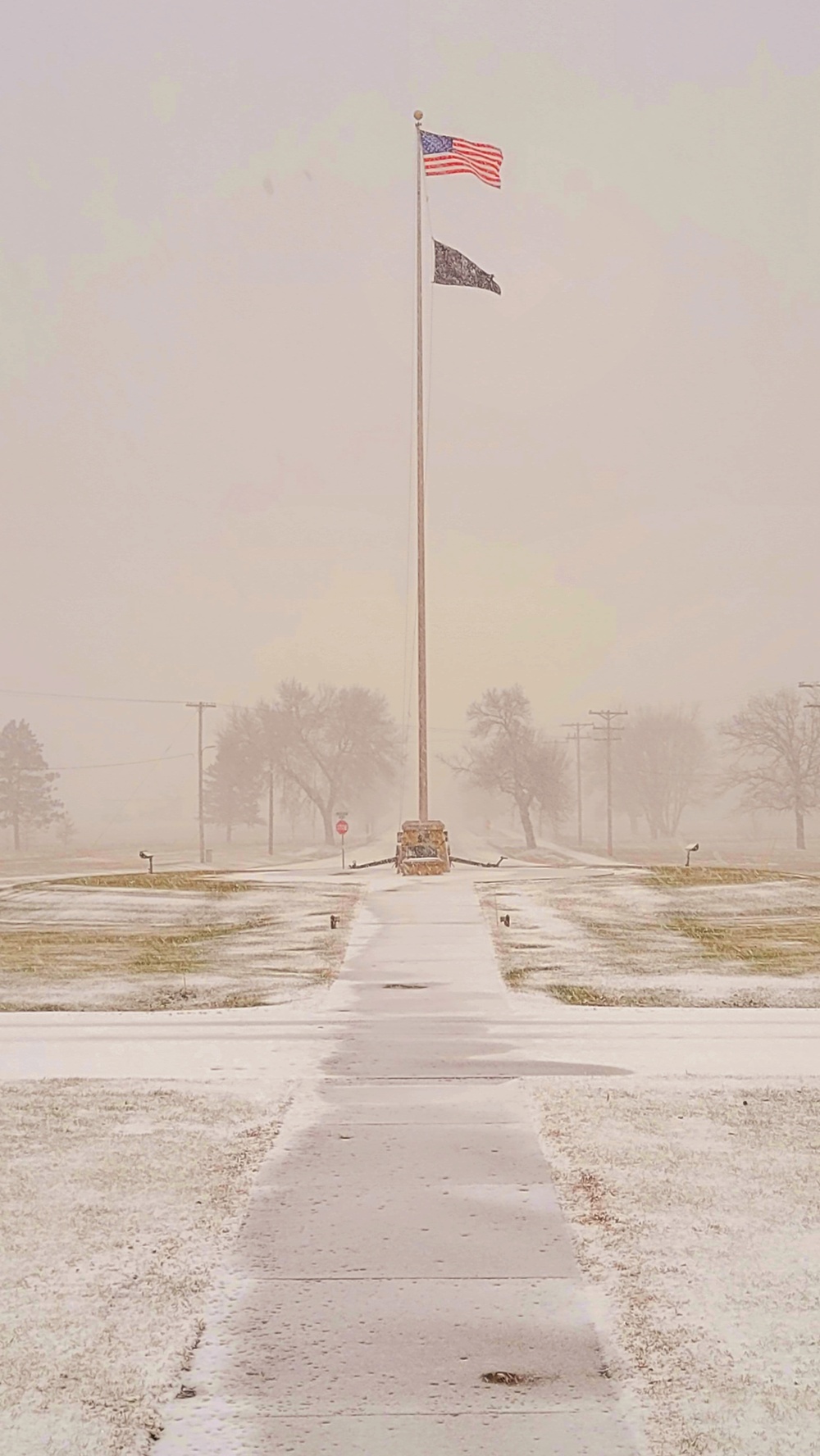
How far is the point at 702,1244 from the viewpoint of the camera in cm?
635

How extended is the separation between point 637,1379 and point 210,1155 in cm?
383

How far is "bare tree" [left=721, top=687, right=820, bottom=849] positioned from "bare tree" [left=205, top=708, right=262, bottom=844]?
123ft

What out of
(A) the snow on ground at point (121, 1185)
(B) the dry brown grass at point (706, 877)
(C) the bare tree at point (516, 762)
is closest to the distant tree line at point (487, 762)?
(C) the bare tree at point (516, 762)

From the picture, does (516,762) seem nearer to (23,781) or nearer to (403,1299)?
(23,781)

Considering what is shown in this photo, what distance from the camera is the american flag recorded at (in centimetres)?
3569

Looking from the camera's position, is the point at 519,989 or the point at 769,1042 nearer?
the point at 769,1042

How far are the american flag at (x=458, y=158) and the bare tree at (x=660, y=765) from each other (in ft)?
305

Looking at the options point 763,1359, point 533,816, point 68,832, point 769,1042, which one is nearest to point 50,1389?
point 763,1359

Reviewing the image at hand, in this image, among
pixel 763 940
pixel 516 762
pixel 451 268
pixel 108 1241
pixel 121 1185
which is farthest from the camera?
pixel 516 762

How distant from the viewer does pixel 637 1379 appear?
483cm

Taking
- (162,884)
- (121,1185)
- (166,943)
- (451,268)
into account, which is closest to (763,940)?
(166,943)

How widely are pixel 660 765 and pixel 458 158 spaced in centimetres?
9624

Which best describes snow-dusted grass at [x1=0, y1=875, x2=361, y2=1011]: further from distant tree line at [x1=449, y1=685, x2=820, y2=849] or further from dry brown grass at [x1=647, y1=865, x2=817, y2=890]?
distant tree line at [x1=449, y1=685, x2=820, y2=849]

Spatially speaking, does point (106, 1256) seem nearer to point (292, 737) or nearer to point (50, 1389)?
point (50, 1389)
